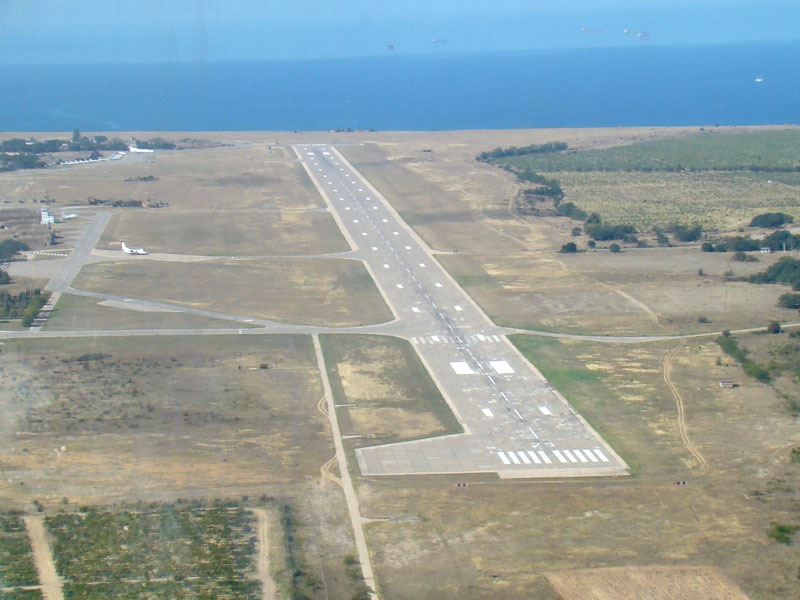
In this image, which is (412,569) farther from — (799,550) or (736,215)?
(736,215)

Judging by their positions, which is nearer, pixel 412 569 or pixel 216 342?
pixel 412 569

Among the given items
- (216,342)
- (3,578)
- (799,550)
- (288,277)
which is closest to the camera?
(3,578)

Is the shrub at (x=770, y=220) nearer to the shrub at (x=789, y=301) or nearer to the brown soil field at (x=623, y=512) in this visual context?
the shrub at (x=789, y=301)

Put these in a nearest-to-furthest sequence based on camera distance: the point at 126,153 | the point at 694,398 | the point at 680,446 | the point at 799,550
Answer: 1. the point at 799,550
2. the point at 680,446
3. the point at 694,398
4. the point at 126,153

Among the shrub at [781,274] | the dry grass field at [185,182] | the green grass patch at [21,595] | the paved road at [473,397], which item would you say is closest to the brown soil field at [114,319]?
the paved road at [473,397]

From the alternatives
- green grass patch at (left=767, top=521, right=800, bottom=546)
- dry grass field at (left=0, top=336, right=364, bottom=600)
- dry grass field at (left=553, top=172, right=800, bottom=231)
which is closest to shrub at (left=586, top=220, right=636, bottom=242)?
dry grass field at (left=553, top=172, right=800, bottom=231)

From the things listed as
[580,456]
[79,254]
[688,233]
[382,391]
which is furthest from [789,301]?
[79,254]

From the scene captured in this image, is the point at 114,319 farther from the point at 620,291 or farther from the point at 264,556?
the point at 620,291

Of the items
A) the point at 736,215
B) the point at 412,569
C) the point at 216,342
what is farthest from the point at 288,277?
the point at 736,215
